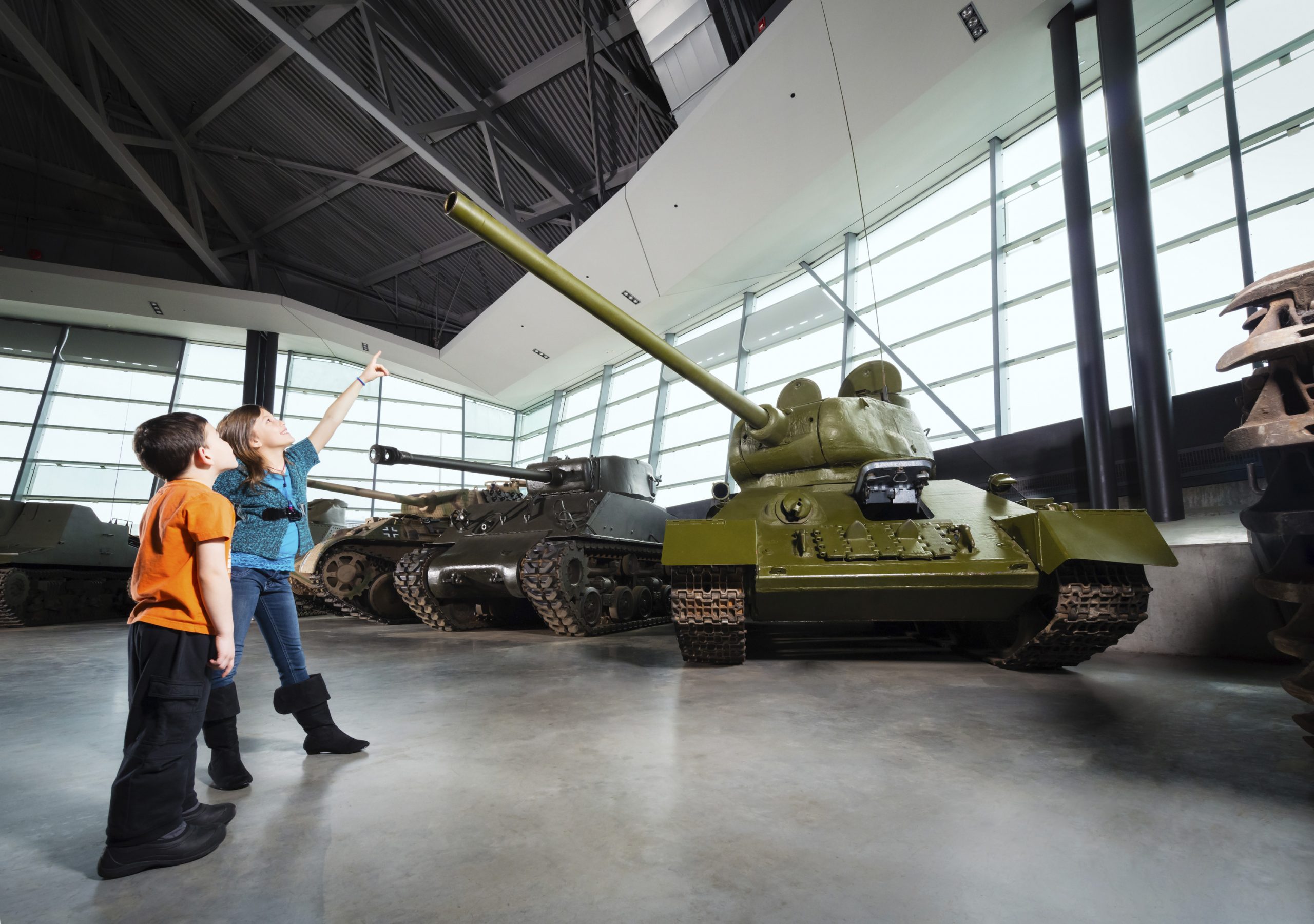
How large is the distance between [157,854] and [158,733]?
0.31 metres

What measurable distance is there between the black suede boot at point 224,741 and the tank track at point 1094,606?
4.68 m

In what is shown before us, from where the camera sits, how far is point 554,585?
7.23 metres

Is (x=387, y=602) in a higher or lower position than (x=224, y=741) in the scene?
higher

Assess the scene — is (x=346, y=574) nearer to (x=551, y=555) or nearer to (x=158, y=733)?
(x=551, y=555)

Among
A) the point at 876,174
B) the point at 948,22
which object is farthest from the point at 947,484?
the point at 876,174

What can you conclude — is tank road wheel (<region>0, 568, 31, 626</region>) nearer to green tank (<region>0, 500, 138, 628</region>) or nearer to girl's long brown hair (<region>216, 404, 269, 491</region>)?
green tank (<region>0, 500, 138, 628</region>)

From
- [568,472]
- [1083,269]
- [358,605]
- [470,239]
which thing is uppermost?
[470,239]

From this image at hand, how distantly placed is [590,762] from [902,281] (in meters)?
11.1

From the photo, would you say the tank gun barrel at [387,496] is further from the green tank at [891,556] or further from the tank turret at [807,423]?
the green tank at [891,556]

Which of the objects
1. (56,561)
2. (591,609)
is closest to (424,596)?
(591,609)

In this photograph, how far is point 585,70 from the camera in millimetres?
13711

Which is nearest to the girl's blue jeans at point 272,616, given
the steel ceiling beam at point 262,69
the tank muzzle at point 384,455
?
the tank muzzle at point 384,455

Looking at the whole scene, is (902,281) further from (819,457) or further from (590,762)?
(590,762)

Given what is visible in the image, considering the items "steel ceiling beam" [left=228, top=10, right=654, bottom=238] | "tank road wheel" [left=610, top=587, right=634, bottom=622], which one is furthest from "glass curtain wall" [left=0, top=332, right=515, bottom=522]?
"tank road wheel" [left=610, top=587, right=634, bottom=622]
